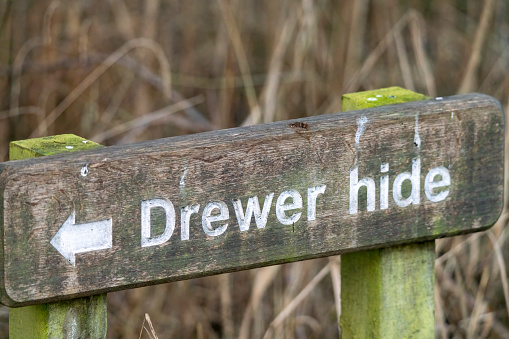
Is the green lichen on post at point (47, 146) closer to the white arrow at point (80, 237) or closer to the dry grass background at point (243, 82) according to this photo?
the white arrow at point (80, 237)

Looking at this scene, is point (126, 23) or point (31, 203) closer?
point (31, 203)

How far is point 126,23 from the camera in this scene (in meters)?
2.02

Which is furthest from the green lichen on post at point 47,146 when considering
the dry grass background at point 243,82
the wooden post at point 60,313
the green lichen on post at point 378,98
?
the dry grass background at point 243,82

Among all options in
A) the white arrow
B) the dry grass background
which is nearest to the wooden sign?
the white arrow

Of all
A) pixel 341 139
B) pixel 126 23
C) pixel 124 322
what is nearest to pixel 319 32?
pixel 126 23

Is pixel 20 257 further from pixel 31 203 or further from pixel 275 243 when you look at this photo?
pixel 275 243

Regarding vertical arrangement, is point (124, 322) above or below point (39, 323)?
below

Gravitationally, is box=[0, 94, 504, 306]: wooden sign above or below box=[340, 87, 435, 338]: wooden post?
above

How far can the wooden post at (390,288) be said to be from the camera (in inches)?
41.4

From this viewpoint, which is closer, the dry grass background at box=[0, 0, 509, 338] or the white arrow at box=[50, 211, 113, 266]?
the white arrow at box=[50, 211, 113, 266]

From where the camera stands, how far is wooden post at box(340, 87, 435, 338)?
3.45 feet

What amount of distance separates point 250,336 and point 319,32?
0.81 meters

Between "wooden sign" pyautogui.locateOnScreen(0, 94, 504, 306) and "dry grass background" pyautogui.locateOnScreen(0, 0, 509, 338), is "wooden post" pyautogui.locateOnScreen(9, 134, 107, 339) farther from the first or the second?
"dry grass background" pyautogui.locateOnScreen(0, 0, 509, 338)

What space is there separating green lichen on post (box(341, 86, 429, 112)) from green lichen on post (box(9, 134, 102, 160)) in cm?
38
